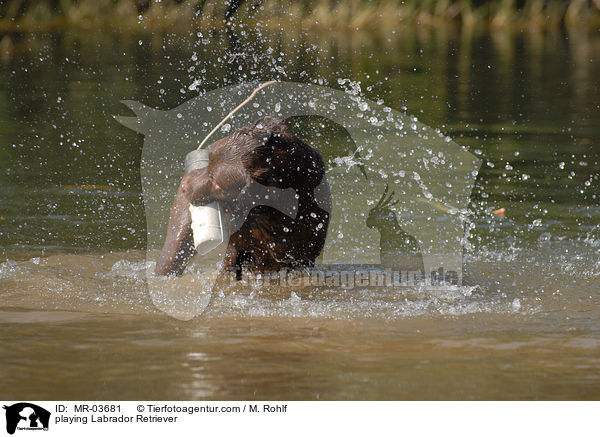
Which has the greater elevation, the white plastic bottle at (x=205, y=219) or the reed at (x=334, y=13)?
the reed at (x=334, y=13)

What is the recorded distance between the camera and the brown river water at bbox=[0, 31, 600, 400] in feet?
15.5

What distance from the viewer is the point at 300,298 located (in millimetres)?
6102

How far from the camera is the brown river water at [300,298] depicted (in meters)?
4.72

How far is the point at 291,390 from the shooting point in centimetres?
459

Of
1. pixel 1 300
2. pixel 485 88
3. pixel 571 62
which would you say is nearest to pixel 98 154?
pixel 1 300
